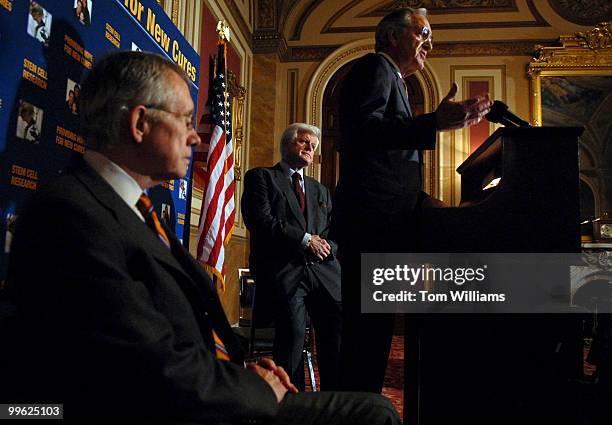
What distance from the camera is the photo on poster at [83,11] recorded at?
1.94 metres

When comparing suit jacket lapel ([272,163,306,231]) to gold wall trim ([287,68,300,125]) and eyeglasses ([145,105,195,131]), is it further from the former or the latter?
gold wall trim ([287,68,300,125])

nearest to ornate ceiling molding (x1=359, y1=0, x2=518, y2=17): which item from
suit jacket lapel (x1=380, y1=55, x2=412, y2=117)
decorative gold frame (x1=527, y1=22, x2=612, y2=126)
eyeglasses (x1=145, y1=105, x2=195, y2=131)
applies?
decorative gold frame (x1=527, y1=22, x2=612, y2=126)

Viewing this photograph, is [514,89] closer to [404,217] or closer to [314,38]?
[314,38]

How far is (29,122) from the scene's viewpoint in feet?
5.46

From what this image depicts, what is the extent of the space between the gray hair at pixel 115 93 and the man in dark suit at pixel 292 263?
1.81 meters

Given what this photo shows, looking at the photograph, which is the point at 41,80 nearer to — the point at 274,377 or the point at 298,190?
the point at 274,377

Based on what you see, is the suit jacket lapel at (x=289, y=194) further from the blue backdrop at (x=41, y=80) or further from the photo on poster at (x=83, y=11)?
the photo on poster at (x=83, y=11)

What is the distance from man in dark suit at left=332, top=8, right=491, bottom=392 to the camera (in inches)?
70.0

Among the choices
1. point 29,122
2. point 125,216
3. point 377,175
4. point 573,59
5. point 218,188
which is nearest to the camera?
point 125,216

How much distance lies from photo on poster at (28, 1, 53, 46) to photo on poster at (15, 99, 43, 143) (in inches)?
9.1

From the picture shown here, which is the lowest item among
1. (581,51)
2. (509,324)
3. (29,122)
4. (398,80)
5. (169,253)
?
(509,324)

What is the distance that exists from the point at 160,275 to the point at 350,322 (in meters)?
0.99

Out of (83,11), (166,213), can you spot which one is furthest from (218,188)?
(83,11)

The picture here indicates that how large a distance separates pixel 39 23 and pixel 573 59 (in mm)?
7136
